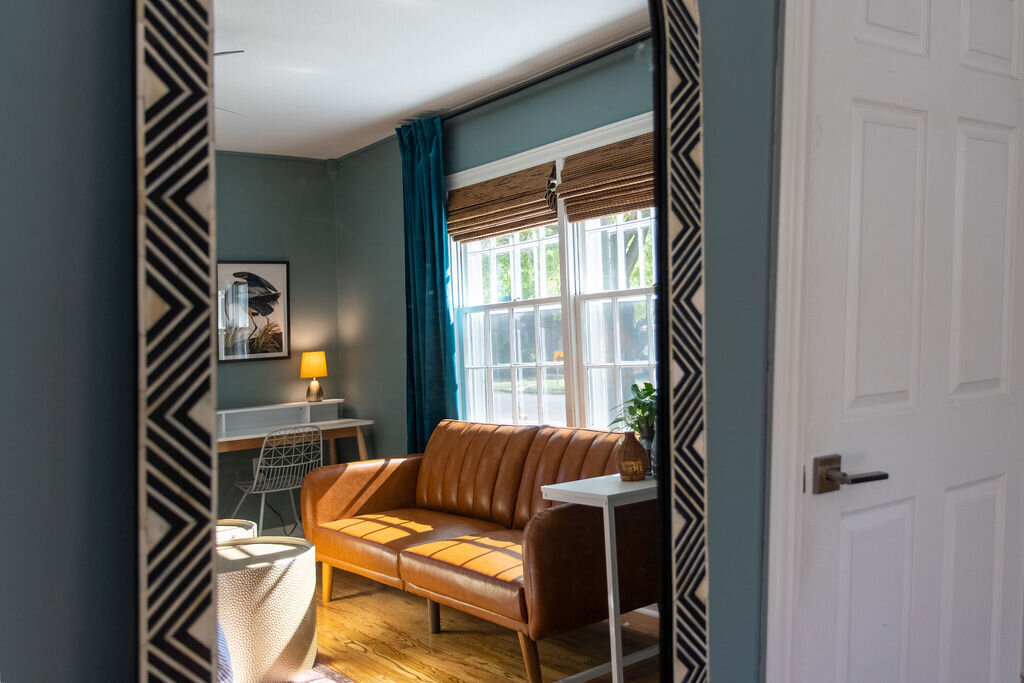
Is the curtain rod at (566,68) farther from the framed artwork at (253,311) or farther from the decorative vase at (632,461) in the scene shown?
the decorative vase at (632,461)

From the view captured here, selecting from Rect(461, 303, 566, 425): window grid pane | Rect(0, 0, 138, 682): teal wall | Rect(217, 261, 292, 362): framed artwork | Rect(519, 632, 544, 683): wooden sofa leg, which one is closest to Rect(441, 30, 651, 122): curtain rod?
Rect(461, 303, 566, 425): window grid pane

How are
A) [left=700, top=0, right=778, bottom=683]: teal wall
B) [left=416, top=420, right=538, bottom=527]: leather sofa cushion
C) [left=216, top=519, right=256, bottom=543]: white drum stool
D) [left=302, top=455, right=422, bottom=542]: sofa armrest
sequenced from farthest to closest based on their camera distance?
[left=700, top=0, right=778, bottom=683]: teal wall
[left=416, top=420, right=538, bottom=527]: leather sofa cushion
[left=302, top=455, right=422, bottom=542]: sofa armrest
[left=216, top=519, right=256, bottom=543]: white drum stool

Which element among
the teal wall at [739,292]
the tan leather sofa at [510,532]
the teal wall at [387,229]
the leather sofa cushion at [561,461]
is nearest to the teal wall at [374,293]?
the teal wall at [387,229]

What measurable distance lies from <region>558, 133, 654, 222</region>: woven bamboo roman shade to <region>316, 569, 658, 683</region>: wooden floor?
76 centimetres

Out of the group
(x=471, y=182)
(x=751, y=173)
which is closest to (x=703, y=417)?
(x=751, y=173)

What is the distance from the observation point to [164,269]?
2.75 ft

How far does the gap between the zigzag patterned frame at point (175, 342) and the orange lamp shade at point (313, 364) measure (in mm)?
184

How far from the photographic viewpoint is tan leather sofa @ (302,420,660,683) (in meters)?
1.27

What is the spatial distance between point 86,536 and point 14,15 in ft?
1.85

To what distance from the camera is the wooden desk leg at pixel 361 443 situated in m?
1.11

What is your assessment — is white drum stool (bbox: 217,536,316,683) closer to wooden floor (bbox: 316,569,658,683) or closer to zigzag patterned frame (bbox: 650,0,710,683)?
wooden floor (bbox: 316,569,658,683)

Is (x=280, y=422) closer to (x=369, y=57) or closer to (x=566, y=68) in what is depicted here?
(x=369, y=57)

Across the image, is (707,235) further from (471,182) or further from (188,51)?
(188,51)

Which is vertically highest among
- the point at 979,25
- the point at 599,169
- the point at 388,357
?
the point at 979,25
